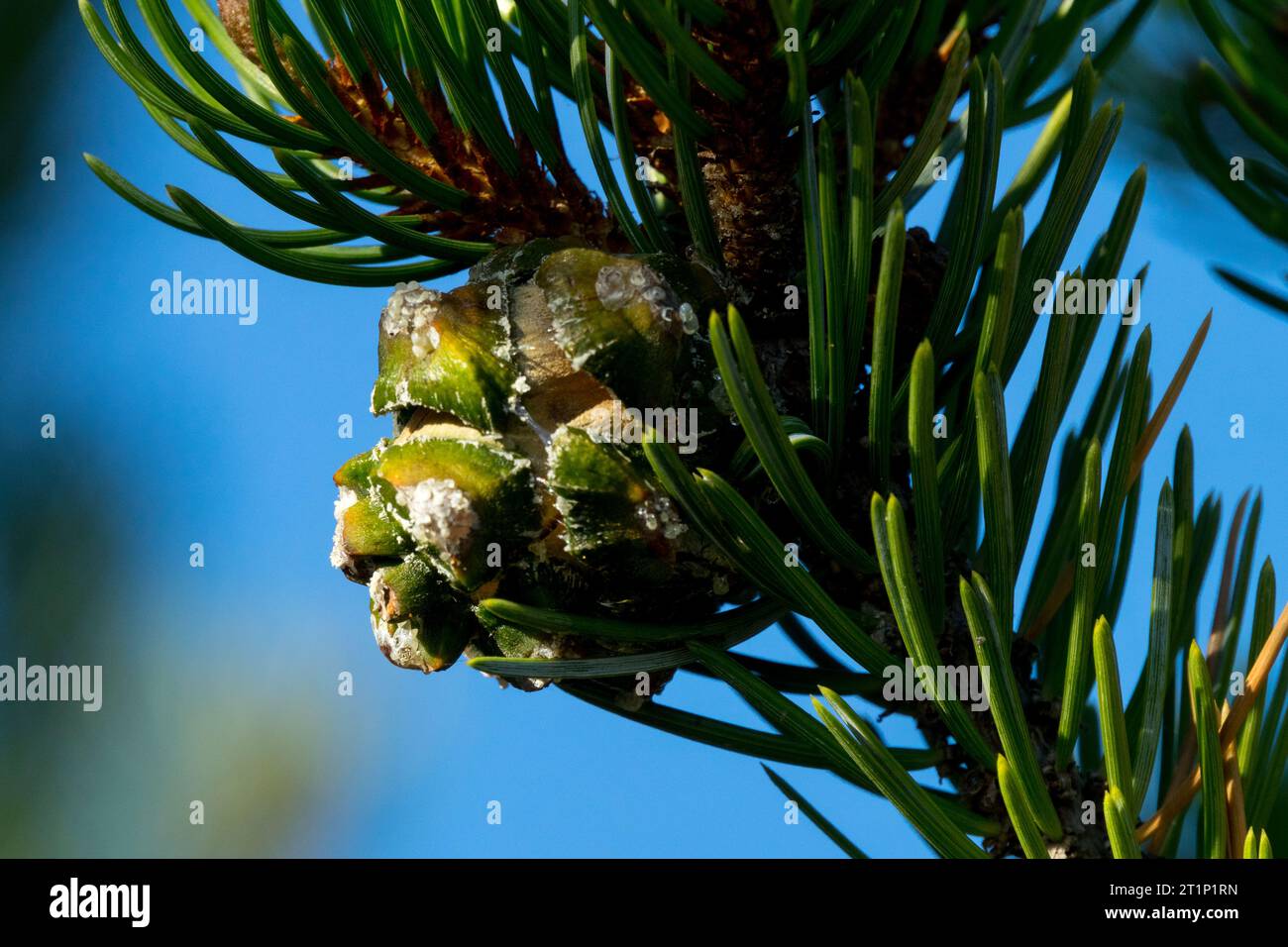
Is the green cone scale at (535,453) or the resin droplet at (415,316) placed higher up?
the resin droplet at (415,316)

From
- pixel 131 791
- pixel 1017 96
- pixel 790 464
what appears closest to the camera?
pixel 790 464

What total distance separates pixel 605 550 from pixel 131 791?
2.67ft

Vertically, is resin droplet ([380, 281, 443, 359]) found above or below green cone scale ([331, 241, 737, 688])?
above

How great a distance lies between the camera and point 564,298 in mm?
349

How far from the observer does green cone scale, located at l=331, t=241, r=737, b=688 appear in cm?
34

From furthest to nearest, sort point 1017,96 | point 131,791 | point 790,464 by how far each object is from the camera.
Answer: point 131,791, point 1017,96, point 790,464

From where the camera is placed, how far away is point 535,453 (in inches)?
13.9

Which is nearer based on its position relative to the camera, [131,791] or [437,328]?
[437,328]

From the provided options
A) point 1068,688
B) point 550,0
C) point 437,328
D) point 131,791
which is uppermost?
point 550,0

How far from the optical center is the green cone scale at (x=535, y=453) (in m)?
0.34

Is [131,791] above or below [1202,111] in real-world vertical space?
below

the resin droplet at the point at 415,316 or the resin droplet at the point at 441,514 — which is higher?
the resin droplet at the point at 415,316

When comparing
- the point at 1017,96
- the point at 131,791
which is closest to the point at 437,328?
the point at 1017,96
